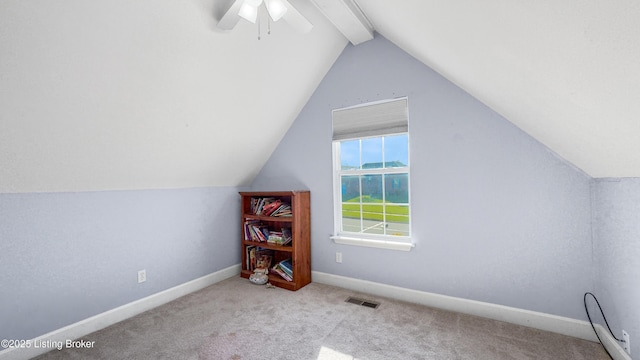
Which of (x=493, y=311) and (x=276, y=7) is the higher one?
(x=276, y=7)

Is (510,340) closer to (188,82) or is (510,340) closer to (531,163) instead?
(531,163)

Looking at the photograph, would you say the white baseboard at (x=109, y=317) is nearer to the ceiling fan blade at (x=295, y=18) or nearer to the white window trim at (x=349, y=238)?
the white window trim at (x=349, y=238)

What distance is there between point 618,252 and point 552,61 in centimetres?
150

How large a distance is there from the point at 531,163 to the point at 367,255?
1693 mm

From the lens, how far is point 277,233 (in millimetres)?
3262

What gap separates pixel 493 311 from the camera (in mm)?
2260

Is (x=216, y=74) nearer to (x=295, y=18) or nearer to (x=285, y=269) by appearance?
(x=295, y=18)

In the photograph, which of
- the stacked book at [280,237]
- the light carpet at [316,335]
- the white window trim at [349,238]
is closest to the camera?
the light carpet at [316,335]

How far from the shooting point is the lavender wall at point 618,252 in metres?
1.54

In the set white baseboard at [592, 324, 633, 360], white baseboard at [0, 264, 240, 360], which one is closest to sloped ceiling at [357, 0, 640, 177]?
white baseboard at [592, 324, 633, 360]

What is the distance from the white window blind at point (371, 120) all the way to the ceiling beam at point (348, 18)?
696 millimetres

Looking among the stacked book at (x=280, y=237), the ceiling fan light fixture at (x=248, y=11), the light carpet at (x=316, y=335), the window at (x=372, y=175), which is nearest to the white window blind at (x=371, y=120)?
the window at (x=372, y=175)

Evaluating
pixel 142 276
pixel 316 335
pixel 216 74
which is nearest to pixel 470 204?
pixel 316 335

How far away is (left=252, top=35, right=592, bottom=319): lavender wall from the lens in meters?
2.05
